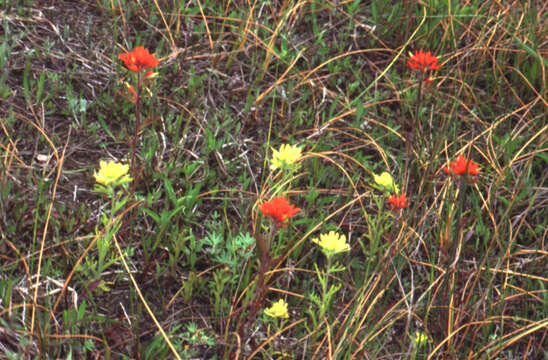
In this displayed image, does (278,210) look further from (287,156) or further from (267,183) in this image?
(267,183)

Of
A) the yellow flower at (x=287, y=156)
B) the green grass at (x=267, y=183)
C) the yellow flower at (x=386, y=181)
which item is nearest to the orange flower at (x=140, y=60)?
the green grass at (x=267, y=183)

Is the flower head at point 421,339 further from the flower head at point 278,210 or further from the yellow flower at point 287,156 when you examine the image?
the yellow flower at point 287,156

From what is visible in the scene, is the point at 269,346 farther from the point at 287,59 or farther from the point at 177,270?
the point at 287,59

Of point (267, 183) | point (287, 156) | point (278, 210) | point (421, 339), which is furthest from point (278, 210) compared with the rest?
point (267, 183)

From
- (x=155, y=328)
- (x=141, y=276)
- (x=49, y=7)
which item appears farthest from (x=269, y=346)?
(x=49, y=7)

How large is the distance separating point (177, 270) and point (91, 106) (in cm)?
90

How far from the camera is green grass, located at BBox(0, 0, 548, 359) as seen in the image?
1824 millimetres

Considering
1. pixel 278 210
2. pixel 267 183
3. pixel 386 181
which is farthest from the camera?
pixel 267 183

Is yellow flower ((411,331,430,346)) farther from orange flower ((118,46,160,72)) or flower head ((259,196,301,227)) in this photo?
orange flower ((118,46,160,72))

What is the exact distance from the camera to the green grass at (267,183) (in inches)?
71.8

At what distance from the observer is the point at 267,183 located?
7.55 feet

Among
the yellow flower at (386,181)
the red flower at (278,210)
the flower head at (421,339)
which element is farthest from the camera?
the yellow flower at (386,181)

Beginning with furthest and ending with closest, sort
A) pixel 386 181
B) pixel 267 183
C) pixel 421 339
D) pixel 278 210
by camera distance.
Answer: pixel 267 183 < pixel 386 181 < pixel 421 339 < pixel 278 210

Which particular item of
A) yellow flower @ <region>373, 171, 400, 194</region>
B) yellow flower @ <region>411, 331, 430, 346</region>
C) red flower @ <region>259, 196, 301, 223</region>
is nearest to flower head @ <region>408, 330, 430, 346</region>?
yellow flower @ <region>411, 331, 430, 346</region>
